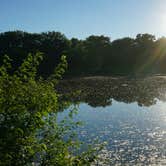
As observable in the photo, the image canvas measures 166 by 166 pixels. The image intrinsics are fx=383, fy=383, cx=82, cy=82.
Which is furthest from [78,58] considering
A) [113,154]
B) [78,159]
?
[78,159]

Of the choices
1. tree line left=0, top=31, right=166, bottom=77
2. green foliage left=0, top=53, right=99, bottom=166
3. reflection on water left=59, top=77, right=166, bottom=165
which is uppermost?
tree line left=0, top=31, right=166, bottom=77

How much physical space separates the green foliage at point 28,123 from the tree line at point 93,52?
97941 millimetres

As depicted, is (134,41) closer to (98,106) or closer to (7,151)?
(98,106)

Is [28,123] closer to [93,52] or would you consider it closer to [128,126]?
[128,126]

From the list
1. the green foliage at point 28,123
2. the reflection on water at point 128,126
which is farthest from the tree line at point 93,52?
the green foliage at point 28,123

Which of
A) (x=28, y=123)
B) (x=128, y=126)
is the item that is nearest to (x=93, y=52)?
(x=128, y=126)

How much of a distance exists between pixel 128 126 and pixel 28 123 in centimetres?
2303

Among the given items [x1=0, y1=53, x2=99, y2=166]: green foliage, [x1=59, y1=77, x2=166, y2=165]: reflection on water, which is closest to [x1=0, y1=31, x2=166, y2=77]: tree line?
[x1=59, y1=77, x2=166, y2=165]: reflection on water

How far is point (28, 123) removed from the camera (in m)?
7.98

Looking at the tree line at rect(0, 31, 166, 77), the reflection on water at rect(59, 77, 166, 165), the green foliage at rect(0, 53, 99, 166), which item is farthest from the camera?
the tree line at rect(0, 31, 166, 77)

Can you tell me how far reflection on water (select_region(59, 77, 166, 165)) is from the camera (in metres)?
21.3

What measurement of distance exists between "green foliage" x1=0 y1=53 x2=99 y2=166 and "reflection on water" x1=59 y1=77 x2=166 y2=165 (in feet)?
37.7

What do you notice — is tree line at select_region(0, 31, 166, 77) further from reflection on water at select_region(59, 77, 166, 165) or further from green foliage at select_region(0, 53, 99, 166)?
green foliage at select_region(0, 53, 99, 166)

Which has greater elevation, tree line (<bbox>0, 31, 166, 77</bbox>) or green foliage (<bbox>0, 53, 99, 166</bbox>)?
tree line (<bbox>0, 31, 166, 77</bbox>)
